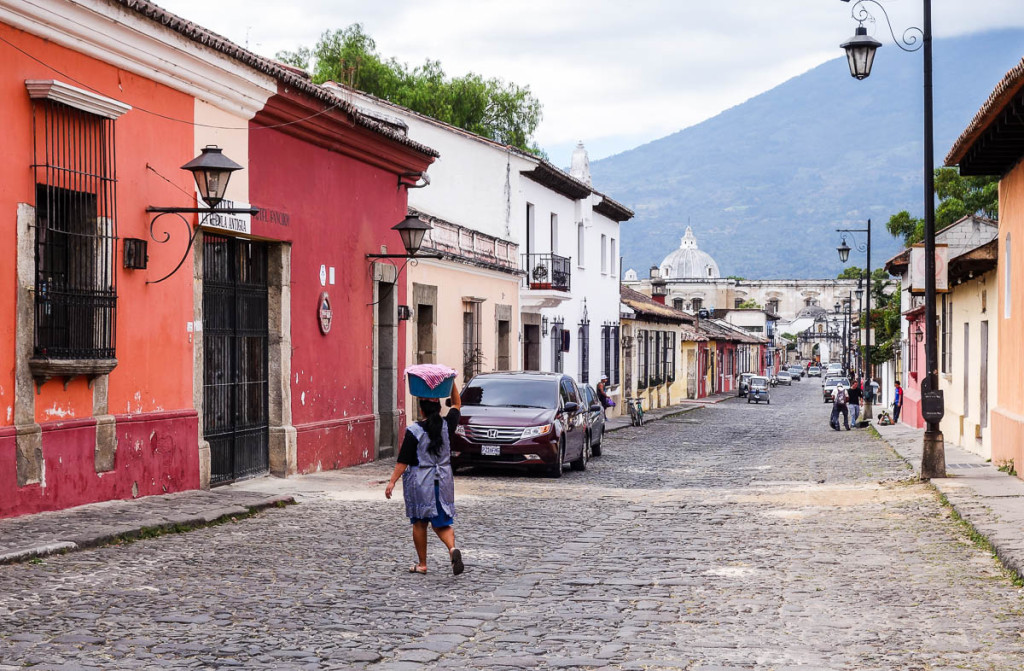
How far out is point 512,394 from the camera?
18625mm

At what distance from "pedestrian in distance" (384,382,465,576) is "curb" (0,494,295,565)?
2540mm

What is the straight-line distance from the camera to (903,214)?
53.0 m

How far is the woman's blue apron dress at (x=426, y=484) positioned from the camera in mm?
9016

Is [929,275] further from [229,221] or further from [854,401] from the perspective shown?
[854,401]

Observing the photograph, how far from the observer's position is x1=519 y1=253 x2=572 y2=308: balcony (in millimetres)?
30641

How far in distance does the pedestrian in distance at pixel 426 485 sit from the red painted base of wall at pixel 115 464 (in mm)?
3677

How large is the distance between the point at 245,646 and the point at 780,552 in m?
5.30

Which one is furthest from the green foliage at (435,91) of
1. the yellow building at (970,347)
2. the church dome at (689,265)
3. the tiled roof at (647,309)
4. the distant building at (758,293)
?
the church dome at (689,265)

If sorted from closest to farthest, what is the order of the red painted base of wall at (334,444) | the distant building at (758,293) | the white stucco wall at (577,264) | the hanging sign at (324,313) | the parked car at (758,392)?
the red painted base of wall at (334,444), the hanging sign at (324,313), the white stucco wall at (577,264), the parked car at (758,392), the distant building at (758,293)

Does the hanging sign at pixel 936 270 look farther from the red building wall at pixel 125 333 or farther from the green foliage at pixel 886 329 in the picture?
the green foliage at pixel 886 329

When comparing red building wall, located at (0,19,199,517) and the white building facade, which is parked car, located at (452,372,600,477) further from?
red building wall, located at (0,19,199,517)

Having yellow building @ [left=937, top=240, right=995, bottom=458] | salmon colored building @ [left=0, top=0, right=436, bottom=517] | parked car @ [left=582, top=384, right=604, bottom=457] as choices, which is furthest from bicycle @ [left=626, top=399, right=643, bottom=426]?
salmon colored building @ [left=0, top=0, right=436, bottom=517]

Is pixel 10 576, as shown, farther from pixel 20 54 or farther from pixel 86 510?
pixel 20 54

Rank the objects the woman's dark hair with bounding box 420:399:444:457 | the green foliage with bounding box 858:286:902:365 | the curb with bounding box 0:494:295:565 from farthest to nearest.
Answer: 1. the green foliage with bounding box 858:286:902:365
2. the woman's dark hair with bounding box 420:399:444:457
3. the curb with bounding box 0:494:295:565
